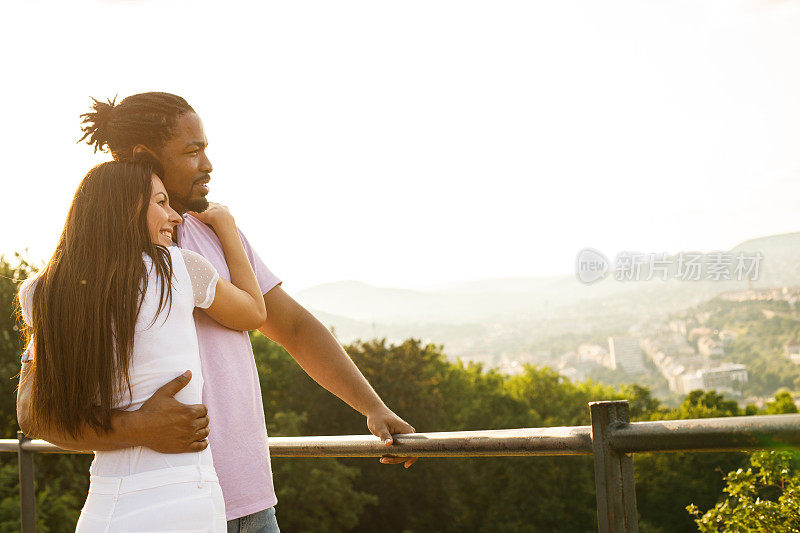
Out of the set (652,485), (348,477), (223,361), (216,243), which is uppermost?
(216,243)

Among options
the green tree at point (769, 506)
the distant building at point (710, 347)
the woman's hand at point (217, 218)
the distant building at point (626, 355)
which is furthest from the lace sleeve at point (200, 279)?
the distant building at point (626, 355)

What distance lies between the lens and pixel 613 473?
1.66 metres

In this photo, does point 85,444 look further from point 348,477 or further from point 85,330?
point 348,477

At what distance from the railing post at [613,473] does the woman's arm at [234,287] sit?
32.0 inches

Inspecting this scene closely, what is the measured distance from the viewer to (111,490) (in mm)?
1640

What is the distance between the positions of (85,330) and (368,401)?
35.7 inches

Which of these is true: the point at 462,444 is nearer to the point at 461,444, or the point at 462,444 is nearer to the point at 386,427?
the point at 461,444

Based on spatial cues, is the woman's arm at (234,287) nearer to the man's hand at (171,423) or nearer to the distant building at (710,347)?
the man's hand at (171,423)

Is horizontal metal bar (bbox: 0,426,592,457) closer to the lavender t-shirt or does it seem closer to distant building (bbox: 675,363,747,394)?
the lavender t-shirt

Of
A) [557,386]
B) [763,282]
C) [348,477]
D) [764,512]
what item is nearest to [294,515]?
[348,477]

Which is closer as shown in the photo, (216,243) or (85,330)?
(85,330)

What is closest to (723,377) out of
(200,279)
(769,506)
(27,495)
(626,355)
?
(626,355)

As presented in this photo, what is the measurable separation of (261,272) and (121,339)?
693 mm

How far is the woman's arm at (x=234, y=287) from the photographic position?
6.12 ft
